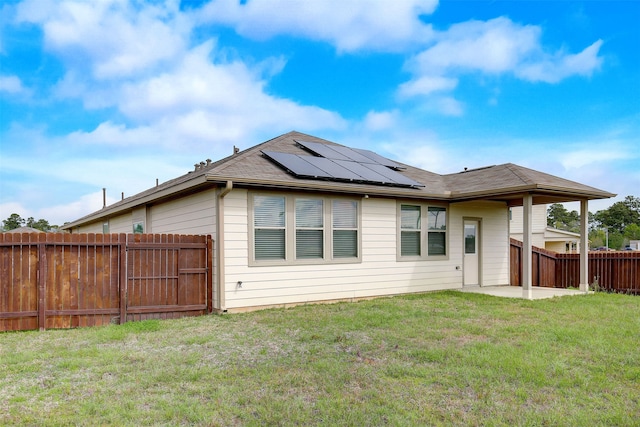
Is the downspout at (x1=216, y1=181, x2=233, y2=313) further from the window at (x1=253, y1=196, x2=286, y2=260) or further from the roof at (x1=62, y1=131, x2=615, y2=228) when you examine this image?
the window at (x1=253, y1=196, x2=286, y2=260)

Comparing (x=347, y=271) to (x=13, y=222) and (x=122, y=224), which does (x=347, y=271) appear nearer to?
(x=122, y=224)

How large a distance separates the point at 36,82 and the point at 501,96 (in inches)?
589

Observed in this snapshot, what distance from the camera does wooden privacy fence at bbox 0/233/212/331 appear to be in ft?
21.8

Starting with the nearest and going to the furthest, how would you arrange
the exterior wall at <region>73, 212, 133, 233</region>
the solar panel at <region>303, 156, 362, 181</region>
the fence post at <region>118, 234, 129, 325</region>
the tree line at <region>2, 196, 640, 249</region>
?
the fence post at <region>118, 234, 129, 325</region> → the solar panel at <region>303, 156, 362, 181</region> → the exterior wall at <region>73, 212, 133, 233</region> → the tree line at <region>2, 196, 640, 249</region>

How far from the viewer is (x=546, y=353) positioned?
5.02 metres

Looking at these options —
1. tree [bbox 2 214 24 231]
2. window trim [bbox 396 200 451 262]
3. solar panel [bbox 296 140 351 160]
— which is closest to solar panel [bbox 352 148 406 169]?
solar panel [bbox 296 140 351 160]

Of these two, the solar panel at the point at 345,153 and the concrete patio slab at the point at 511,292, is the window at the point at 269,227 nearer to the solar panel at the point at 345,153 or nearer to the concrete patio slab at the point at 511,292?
the solar panel at the point at 345,153

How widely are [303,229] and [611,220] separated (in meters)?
73.5

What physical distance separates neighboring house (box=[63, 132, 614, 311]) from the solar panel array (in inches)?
1.7

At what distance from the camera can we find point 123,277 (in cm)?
723

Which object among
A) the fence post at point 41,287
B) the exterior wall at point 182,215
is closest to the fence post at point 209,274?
the exterior wall at point 182,215

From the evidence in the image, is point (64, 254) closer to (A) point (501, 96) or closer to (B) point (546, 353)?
(B) point (546, 353)

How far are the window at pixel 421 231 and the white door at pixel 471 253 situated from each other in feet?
2.95

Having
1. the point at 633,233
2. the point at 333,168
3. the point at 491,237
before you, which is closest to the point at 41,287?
the point at 333,168
